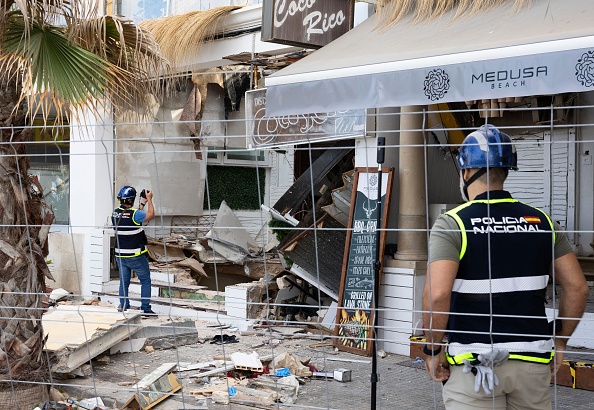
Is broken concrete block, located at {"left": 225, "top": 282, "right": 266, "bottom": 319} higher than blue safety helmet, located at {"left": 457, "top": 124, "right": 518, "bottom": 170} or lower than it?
lower

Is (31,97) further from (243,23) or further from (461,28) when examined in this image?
(243,23)

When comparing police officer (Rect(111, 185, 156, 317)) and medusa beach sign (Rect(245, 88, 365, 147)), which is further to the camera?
police officer (Rect(111, 185, 156, 317))

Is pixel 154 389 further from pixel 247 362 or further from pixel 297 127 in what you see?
pixel 297 127

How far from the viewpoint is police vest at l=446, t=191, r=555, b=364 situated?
305cm

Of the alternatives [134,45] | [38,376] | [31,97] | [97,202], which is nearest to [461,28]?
[134,45]

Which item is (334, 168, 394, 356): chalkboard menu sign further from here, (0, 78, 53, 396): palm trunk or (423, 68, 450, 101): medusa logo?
(0, 78, 53, 396): palm trunk

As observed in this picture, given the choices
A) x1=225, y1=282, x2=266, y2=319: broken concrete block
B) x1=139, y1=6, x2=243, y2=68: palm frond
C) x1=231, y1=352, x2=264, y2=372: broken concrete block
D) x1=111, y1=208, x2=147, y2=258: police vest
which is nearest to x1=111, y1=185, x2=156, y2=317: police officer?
x1=111, y1=208, x2=147, y2=258: police vest

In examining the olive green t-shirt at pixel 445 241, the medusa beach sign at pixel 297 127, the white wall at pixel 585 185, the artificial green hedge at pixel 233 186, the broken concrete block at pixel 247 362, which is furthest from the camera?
the artificial green hedge at pixel 233 186

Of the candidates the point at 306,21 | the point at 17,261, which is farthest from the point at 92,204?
the point at 17,261

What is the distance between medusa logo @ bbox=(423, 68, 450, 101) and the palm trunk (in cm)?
301

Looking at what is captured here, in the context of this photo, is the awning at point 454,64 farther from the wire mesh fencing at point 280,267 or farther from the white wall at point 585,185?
the white wall at point 585,185

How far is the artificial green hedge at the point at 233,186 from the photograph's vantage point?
563 inches

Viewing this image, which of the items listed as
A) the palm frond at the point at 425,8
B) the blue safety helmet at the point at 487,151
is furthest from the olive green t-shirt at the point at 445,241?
the palm frond at the point at 425,8

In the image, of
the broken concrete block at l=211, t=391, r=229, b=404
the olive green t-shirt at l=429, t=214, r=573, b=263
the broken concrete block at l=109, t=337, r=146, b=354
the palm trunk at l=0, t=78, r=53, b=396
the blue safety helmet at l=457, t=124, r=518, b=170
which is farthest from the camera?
the broken concrete block at l=109, t=337, r=146, b=354
